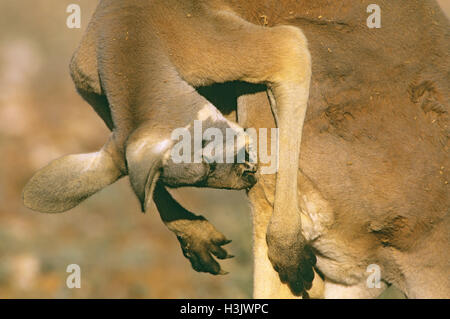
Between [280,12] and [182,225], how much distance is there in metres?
1.16

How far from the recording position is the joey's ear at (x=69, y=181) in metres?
3.29

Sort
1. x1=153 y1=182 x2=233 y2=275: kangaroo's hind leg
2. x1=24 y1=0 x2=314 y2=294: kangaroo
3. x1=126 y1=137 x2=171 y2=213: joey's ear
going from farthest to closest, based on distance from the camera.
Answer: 1. x1=153 y1=182 x2=233 y2=275: kangaroo's hind leg
2. x1=24 y1=0 x2=314 y2=294: kangaroo
3. x1=126 y1=137 x2=171 y2=213: joey's ear

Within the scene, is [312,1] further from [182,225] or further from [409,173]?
[182,225]

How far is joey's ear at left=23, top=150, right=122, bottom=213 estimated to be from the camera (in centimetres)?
329

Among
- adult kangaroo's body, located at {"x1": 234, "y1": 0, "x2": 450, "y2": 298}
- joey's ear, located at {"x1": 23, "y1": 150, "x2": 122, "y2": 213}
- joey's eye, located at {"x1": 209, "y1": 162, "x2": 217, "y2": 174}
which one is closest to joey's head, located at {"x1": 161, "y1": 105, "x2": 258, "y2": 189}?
joey's eye, located at {"x1": 209, "y1": 162, "x2": 217, "y2": 174}

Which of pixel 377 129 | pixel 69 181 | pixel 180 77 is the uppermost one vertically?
pixel 180 77

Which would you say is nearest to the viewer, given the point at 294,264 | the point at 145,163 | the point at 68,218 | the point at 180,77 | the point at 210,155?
the point at 145,163

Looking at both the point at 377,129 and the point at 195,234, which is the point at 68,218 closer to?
the point at 195,234

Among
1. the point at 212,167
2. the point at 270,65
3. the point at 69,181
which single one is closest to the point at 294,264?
the point at 212,167

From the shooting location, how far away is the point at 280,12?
134 inches

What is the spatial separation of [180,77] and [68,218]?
7.02 meters

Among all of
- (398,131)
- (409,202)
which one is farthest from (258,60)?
(409,202)

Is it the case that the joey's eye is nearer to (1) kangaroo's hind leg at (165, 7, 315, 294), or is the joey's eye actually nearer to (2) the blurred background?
(1) kangaroo's hind leg at (165, 7, 315, 294)

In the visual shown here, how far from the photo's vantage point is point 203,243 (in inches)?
144
